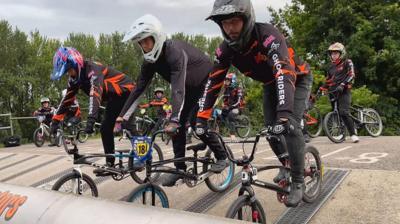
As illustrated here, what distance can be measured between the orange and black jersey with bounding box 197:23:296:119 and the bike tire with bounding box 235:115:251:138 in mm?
9985

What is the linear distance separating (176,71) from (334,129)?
6181 mm

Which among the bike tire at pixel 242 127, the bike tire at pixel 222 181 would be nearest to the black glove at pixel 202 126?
the bike tire at pixel 222 181

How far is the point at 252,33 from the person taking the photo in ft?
12.6

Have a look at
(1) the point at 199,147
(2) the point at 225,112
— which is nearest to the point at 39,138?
(2) the point at 225,112

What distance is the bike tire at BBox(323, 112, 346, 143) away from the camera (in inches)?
379

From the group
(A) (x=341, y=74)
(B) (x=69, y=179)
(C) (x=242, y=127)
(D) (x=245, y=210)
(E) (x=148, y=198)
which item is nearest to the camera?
(D) (x=245, y=210)

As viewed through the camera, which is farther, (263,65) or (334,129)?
(334,129)

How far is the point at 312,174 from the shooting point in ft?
15.8

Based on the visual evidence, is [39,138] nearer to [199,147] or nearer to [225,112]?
[225,112]

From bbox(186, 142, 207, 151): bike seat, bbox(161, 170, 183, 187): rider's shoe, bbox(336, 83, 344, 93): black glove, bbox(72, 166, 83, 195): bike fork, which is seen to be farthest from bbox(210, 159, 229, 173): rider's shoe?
bbox(336, 83, 344, 93): black glove

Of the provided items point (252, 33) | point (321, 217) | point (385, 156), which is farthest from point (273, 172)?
point (252, 33)

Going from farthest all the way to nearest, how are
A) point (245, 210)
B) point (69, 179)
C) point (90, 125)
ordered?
point (90, 125)
point (69, 179)
point (245, 210)

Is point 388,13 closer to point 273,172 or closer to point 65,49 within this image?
point 273,172

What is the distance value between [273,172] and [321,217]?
1.79m
